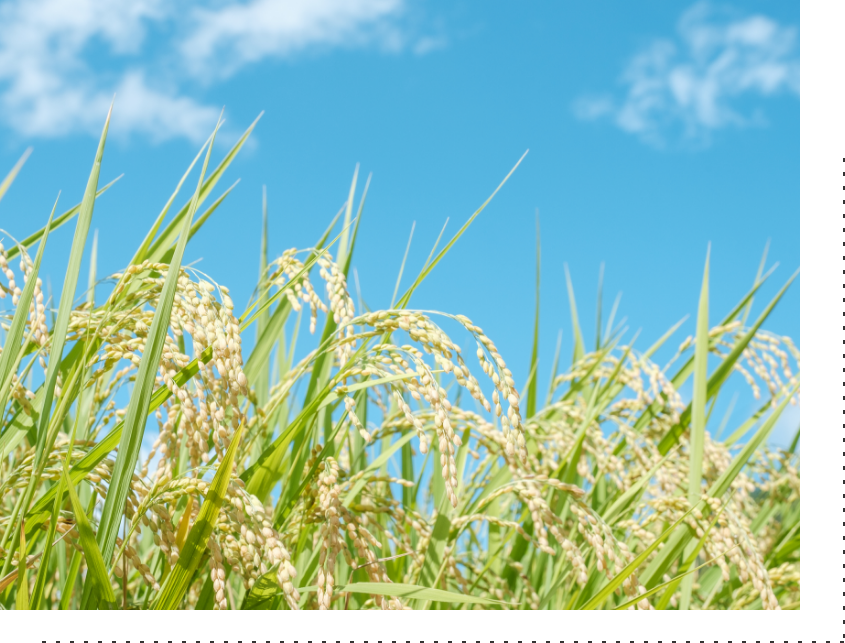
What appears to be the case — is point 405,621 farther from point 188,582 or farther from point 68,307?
point 68,307

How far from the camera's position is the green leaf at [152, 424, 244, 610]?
3.81 ft

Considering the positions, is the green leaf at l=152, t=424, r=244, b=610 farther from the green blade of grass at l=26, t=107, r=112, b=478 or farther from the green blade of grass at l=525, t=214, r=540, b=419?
the green blade of grass at l=525, t=214, r=540, b=419

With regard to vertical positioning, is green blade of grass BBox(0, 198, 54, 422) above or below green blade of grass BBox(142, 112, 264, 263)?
below

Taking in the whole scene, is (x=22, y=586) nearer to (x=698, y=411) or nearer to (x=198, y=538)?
(x=198, y=538)

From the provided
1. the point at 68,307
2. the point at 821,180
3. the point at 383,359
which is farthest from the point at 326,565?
the point at 821,180

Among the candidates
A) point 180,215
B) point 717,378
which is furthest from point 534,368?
point 180,215

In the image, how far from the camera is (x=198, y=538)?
118 centimetres

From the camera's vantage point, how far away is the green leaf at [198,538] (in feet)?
3.81

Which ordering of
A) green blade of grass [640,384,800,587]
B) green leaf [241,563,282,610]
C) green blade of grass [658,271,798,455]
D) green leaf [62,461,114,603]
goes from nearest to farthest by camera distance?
1. green leaf [62,461,114,603]
2. green leaf [241,563,282,610]
3. green blade of grass [640,384,800,587]
4. green blade of grass [658,271,798,455]

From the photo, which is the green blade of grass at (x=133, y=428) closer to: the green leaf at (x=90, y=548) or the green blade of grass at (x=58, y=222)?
the green leaf at (x=90, y=548)

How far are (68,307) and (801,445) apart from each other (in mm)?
2021

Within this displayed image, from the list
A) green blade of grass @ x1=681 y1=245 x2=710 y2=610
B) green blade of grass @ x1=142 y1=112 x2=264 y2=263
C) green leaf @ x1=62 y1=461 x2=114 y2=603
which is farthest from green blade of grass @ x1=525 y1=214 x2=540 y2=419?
green leaf @ x1=62 y1=461 x2=114 y2=603

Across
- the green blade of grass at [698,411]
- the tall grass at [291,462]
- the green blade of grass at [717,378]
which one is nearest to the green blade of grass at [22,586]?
the tall grass at [291,462]

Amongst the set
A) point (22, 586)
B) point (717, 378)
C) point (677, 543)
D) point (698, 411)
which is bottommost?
point (22, 586)
